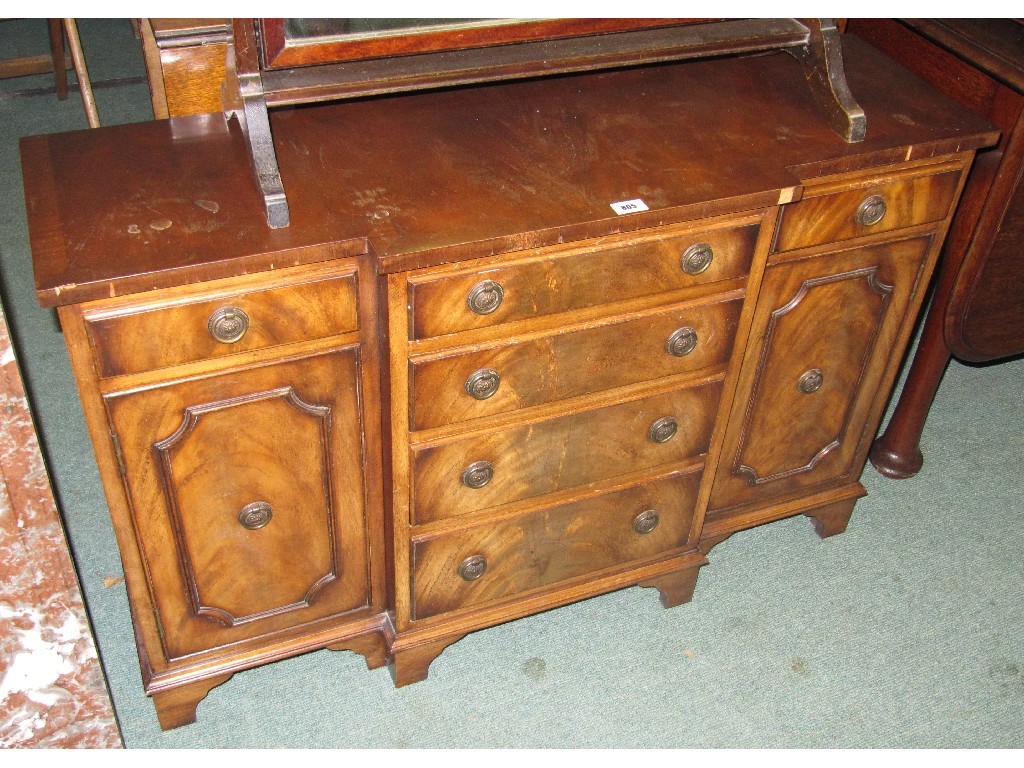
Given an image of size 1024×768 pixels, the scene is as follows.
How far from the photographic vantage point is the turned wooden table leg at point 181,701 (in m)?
1.94

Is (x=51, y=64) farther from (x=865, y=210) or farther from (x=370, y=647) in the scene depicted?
(x=865, y=210)

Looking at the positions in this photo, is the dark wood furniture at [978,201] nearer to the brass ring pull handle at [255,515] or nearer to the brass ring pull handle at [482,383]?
the brass ring pull handle at [482,383]

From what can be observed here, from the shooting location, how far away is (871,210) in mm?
1852

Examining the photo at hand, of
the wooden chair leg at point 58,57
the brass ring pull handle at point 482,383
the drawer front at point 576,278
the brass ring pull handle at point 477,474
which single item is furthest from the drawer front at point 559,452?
the wooden chair leg at point 58,57

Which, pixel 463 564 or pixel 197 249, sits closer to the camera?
pixel 197 249

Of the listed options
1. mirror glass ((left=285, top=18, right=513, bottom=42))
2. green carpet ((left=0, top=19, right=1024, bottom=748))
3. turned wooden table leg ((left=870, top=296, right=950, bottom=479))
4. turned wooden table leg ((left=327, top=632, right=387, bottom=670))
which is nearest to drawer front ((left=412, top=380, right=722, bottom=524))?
turned wooden table leg ((left=327, top=632, right=387, bottom=670))

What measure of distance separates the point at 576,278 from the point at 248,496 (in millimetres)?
641

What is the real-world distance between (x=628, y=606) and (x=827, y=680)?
0.43 meters

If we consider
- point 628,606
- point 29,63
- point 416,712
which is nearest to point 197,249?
point 416,712

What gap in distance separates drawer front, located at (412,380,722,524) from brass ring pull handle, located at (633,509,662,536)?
5.0 inches

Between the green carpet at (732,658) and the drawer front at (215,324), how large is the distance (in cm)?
86

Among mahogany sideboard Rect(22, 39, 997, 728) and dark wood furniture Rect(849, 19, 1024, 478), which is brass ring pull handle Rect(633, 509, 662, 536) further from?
dark wood furniture Rect(849, 19, 1024, 478)
